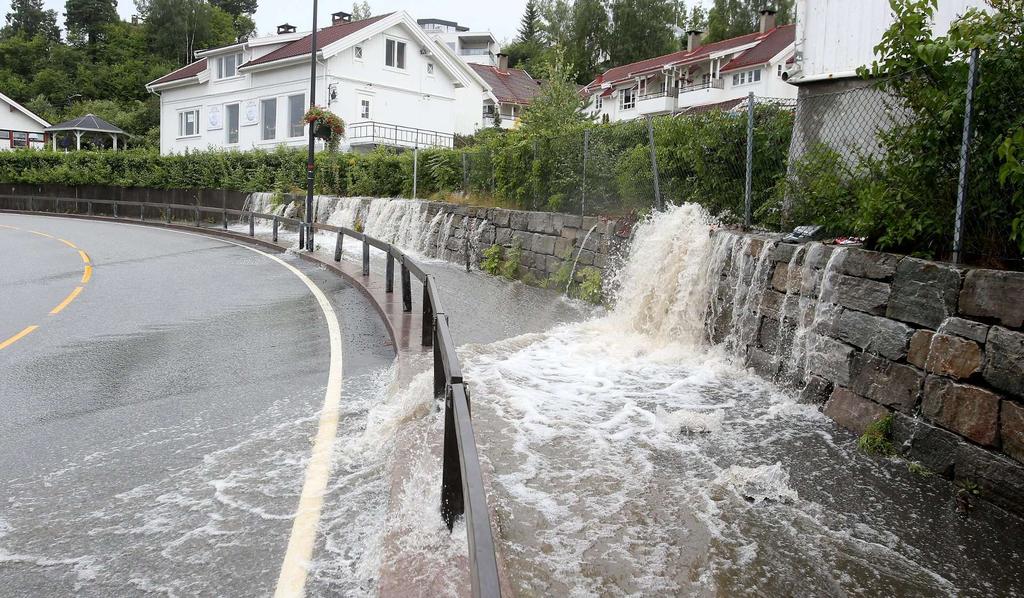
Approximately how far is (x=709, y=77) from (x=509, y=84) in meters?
17.4

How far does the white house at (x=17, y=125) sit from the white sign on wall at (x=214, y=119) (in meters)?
22.2

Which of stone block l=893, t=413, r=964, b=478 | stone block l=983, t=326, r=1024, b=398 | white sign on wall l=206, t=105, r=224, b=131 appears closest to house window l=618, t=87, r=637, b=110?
white sign on wall l=206, t=105, r=224, b=131

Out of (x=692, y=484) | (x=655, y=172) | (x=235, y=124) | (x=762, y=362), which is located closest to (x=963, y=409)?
(x=692, y=484)

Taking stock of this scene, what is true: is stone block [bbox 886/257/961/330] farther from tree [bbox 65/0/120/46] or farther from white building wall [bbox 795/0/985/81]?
tree [bbox 65/0/120/46]

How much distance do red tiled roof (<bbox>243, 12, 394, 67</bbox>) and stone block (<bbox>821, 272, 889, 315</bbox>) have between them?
35122 mm

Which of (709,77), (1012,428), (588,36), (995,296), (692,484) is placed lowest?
(692,484)

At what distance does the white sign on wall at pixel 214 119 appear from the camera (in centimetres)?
4481

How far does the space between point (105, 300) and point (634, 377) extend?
8.56m

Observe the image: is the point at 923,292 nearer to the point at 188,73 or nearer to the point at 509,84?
the point at 188,73

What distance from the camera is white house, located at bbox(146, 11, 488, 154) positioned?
3975 cm

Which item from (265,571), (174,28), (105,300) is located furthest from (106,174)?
(174,28)

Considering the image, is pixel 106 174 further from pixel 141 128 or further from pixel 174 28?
pixel 174 28

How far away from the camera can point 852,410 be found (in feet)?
22.2

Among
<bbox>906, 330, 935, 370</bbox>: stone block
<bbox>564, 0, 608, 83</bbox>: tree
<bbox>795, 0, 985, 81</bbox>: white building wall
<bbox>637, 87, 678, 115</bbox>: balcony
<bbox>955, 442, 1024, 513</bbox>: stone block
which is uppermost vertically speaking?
<bbox>564, 0, 608, 83</bbox>: tree
